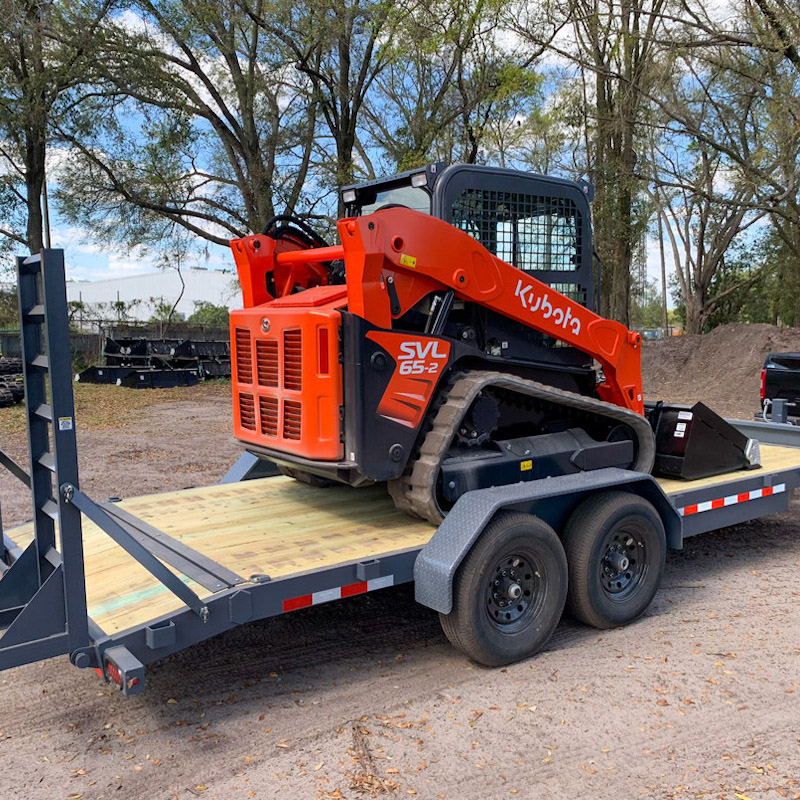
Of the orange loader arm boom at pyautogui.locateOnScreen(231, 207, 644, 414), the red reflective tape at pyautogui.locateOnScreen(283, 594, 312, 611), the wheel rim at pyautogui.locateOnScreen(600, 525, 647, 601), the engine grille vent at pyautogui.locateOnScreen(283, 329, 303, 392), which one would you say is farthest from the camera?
the wheel rim at pyautogui.locateOnScreen(600, 525, 647, 601)

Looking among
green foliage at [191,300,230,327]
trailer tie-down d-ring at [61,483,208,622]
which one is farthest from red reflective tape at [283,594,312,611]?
green foliage at [191,300,230,327]

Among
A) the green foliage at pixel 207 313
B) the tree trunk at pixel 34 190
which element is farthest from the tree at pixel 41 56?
the green foliage at pixel 207 313

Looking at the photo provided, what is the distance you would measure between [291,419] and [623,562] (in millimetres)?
2303

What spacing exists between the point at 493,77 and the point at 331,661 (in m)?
19.5

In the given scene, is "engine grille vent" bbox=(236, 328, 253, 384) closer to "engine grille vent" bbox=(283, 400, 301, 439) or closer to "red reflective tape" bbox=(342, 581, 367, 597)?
"engine grille vent" bbox=(283, 400, 301, 439)

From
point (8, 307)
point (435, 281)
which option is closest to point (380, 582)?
point (435, 281)

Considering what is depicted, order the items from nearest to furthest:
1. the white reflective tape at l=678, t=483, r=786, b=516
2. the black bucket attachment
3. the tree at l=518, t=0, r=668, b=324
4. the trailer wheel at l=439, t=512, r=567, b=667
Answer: the trailer wheel at l=439, t=512, r=567, b=667 < the white reflective tape at l=678, t=483, r=786, b=516 < the black bucket attachment < the tree at l=518, t=0, r=668, b=324

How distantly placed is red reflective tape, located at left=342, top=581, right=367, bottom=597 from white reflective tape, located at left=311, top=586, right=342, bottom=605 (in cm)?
3

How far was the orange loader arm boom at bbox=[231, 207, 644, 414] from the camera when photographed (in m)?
4.63

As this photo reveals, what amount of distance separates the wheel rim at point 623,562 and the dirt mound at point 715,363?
50.9 feet

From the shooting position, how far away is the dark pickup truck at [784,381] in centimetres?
996

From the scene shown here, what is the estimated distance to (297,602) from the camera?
158 inches

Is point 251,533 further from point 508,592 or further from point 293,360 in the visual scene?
point 508,592

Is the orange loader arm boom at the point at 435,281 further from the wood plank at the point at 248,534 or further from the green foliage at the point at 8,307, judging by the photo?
the green foliage at the point at 8,307
